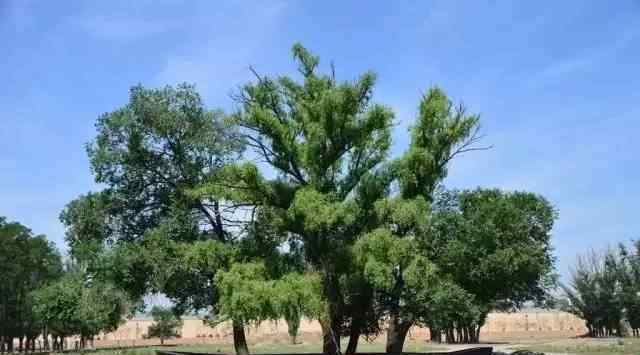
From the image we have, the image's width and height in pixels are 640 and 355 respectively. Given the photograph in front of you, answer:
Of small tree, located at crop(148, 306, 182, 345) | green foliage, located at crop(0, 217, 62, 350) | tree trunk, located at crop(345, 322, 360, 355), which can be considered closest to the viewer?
tree trunk, located at crop(345, 322, 360, 355)

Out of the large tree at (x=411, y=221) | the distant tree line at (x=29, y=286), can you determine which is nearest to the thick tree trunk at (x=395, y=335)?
the large tree at (x=411, y=221)

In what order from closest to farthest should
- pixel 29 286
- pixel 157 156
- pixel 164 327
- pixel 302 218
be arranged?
pixel 302 218 → pixel 157 156 → pixel 29 286 → pixel 164 327

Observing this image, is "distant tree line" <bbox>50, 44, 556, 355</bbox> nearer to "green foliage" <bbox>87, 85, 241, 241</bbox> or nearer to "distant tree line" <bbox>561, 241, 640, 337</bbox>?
"green foliage" <bbox>87, 85, 241, 241</bbox>

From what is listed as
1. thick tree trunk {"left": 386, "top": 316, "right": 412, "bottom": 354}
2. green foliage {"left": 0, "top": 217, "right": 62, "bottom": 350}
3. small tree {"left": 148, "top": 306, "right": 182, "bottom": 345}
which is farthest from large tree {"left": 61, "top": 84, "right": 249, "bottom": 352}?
small tree {"left": 148, "top": 306, "right": 182, "bottom": 345}

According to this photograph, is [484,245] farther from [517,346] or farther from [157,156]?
[517,346]

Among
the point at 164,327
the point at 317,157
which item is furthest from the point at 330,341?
the point at 164,327

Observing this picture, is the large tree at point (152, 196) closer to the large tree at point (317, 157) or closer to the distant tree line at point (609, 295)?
the large tree at point (317, 157)

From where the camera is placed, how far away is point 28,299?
6425cm

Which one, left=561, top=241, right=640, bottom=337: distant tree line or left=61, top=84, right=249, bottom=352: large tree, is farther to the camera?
left=561, top=241, right=640, bottom=337: distant tree line

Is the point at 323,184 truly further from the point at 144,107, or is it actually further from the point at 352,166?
the point at 144,107

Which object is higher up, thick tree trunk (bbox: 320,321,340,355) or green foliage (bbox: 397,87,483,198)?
green foliage (bbox: 397,87,483,198)

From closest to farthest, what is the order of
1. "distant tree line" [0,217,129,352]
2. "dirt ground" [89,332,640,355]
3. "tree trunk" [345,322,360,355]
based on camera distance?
"tree trunk" [345,322,360,355] < "dirt ground" [89,332,640,355] < "distant tree line" [0,217,129,352]

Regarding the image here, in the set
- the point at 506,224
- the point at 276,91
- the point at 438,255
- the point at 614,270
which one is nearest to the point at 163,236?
the point at 276,91

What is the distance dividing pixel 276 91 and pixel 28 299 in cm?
5011
